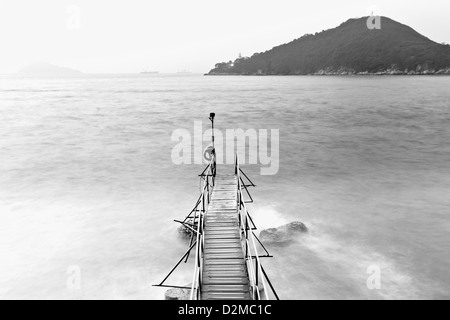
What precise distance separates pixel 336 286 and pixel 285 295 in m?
2.98

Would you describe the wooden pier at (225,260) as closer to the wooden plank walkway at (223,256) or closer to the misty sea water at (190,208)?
the wooden plank walkway at (223,256)

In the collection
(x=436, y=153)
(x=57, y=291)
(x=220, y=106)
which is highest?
(x=220, y=106)

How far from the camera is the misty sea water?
19.2 meters

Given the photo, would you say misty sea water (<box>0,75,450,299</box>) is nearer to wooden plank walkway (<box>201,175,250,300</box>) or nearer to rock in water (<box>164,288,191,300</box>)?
rock in water (<box>164,288,191,300</box>)

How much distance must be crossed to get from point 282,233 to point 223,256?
8.13m

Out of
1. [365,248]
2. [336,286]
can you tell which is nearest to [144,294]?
[336,286]

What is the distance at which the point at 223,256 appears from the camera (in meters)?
15.2

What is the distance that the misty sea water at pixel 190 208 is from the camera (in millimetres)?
19188

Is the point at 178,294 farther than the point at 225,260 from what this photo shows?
Yes

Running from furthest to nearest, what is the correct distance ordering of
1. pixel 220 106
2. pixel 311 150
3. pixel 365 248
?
pixel 220 106 < pixel 311 150 < pixel 365 248

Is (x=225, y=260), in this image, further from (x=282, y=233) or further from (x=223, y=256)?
(x=282, y=233)

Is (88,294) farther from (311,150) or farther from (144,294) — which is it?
(311,150)

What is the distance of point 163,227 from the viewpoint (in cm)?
2542

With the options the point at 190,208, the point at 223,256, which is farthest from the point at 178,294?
the point at 190,208
